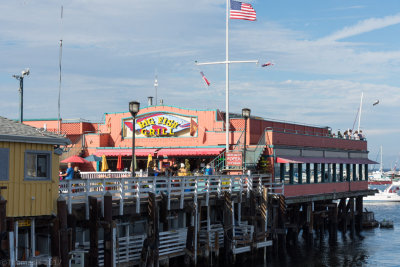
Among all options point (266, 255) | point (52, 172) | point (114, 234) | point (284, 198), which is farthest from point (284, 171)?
point (52, 172)

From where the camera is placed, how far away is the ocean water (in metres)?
31.6

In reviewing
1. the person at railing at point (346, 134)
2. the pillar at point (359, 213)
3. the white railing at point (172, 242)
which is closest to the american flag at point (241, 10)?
the white railing at point (172, 242)

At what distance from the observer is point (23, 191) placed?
1762 cm

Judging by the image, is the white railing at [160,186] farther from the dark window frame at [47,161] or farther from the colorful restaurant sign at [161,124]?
the colorful restaurant sign at [161,124]

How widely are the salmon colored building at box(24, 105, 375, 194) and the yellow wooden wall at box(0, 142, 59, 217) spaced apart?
15233 millimetres

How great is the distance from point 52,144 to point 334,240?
25.6 meters

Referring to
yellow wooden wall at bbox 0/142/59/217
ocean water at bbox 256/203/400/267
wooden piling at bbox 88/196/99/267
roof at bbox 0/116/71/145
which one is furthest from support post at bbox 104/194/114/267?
ocean water at bbox 256/203/400/267

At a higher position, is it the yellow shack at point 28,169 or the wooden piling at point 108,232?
the yellow shack at point 28,169

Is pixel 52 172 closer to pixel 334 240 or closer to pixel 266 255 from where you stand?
pixel 266 255

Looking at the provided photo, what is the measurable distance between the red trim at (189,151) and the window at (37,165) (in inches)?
671

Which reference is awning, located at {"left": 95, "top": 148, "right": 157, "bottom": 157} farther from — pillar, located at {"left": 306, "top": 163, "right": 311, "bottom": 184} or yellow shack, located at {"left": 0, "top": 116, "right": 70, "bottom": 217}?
yellow shack, located at {"left": 0, "top": 116, "right": 70, "bottom": 217}

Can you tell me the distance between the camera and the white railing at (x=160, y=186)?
2022 cm

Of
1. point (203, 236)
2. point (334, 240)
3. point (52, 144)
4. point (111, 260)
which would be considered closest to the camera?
point (52, 144)

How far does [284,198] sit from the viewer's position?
Result: 31.3 metres
